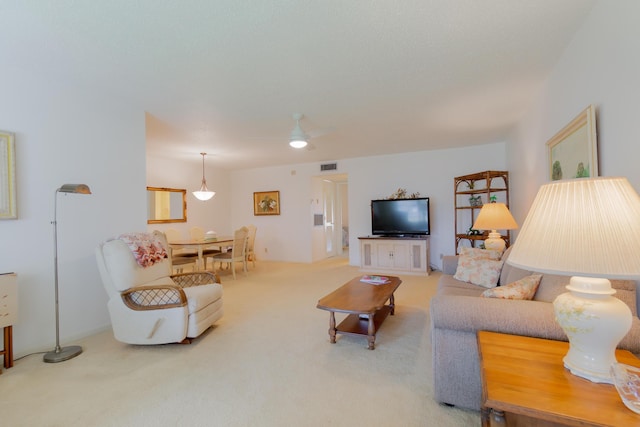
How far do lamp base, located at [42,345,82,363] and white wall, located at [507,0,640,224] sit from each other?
4.01 m

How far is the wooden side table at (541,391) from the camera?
86cm

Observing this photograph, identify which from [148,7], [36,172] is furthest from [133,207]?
[148,7]

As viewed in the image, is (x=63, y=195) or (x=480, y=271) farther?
(x=480, y=271)

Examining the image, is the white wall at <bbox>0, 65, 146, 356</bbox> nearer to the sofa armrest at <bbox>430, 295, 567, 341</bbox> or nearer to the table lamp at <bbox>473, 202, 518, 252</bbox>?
the sofa armrest at <bbox>430, 295, 567, 341</bbox>

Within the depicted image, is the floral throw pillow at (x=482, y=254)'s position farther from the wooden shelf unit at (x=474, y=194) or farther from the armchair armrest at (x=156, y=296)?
the armchair armrest at (x=156, y=296)

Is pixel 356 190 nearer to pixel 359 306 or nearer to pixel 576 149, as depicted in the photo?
pixel 359 306

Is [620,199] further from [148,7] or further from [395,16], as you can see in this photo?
[148,7]

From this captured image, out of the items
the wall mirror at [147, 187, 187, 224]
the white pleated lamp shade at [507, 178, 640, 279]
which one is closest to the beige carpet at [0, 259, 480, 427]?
Result: the white pleated lamp shade at [507, 178, 640, 279]

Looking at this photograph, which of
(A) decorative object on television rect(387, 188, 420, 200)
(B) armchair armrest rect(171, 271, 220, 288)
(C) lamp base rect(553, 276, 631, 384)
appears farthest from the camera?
(A) decorative object on television rect(387, 188, 420, 200)

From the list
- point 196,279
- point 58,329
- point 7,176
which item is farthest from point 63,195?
point 196,279

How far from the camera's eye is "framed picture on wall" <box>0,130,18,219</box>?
231 cm

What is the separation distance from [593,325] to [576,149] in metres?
1.77

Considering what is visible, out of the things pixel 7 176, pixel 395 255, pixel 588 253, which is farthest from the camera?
pixel 395 255

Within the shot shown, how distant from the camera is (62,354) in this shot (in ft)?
7.79
